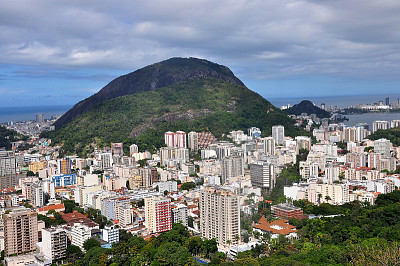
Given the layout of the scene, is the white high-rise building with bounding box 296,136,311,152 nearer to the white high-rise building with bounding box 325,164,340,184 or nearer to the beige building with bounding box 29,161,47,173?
the white high-rise building with bounding box 325,164,340,184

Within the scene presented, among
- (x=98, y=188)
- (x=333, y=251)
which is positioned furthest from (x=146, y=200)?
(x=333, y=251)

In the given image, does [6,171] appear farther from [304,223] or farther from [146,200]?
[304,223]

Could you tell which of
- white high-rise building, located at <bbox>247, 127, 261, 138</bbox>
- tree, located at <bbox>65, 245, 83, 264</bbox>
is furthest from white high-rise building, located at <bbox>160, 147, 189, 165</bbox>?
tree, located at <bbox>65, 245, 83, 264</bbox>

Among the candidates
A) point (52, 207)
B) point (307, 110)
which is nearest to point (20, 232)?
point (52, 207)

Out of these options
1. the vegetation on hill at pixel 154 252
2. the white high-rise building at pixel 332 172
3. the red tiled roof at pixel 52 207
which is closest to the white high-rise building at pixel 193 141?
the white high-rise building at pixel 332 172

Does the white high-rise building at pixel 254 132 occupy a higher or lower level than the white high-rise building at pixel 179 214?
higher

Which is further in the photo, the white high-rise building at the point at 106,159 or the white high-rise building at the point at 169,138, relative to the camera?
the white high-rise building at the point at 169,138

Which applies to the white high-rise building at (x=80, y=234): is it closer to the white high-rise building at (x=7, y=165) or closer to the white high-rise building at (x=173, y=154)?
the white high-rise building at (x=7, y=165)
